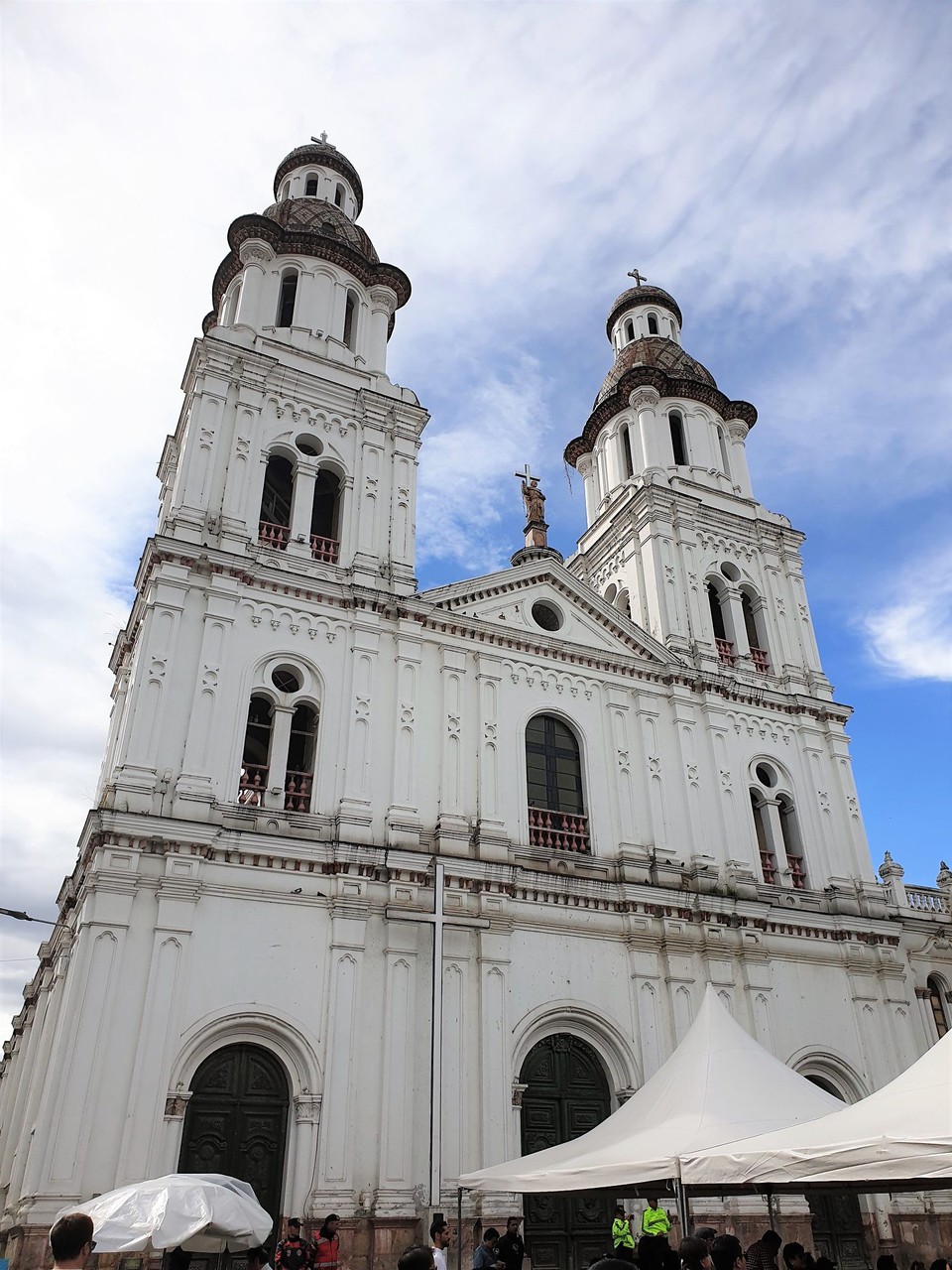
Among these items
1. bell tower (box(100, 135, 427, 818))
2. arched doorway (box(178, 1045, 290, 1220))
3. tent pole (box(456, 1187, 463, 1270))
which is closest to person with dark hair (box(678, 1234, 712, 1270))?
tent pole (box(456, 1187, 463, 1270))

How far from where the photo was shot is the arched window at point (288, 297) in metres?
24.4

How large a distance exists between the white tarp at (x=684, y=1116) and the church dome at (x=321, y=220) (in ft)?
68.1

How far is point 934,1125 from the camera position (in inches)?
308

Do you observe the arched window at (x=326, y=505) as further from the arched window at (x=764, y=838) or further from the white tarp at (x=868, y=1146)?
the white tarp at (x=868, y=1146)

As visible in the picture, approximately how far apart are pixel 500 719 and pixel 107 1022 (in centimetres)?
889

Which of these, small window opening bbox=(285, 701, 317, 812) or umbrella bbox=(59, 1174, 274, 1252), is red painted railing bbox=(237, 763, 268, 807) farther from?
umbrella bbox=(59, 1174, 274, 1252)

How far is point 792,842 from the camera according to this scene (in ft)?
72.1

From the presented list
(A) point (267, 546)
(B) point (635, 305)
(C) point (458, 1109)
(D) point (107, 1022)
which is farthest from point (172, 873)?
(B) point (635, 305)

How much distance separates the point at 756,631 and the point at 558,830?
9.10 m

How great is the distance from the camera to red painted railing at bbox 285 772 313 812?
17156mm

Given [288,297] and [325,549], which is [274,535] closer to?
[325,549]

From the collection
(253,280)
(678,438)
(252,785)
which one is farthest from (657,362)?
(252,785)

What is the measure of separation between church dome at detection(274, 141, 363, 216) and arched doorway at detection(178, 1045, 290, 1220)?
2349 cm

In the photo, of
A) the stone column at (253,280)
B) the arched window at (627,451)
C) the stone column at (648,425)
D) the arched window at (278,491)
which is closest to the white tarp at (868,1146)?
the arched window at (278,491)
